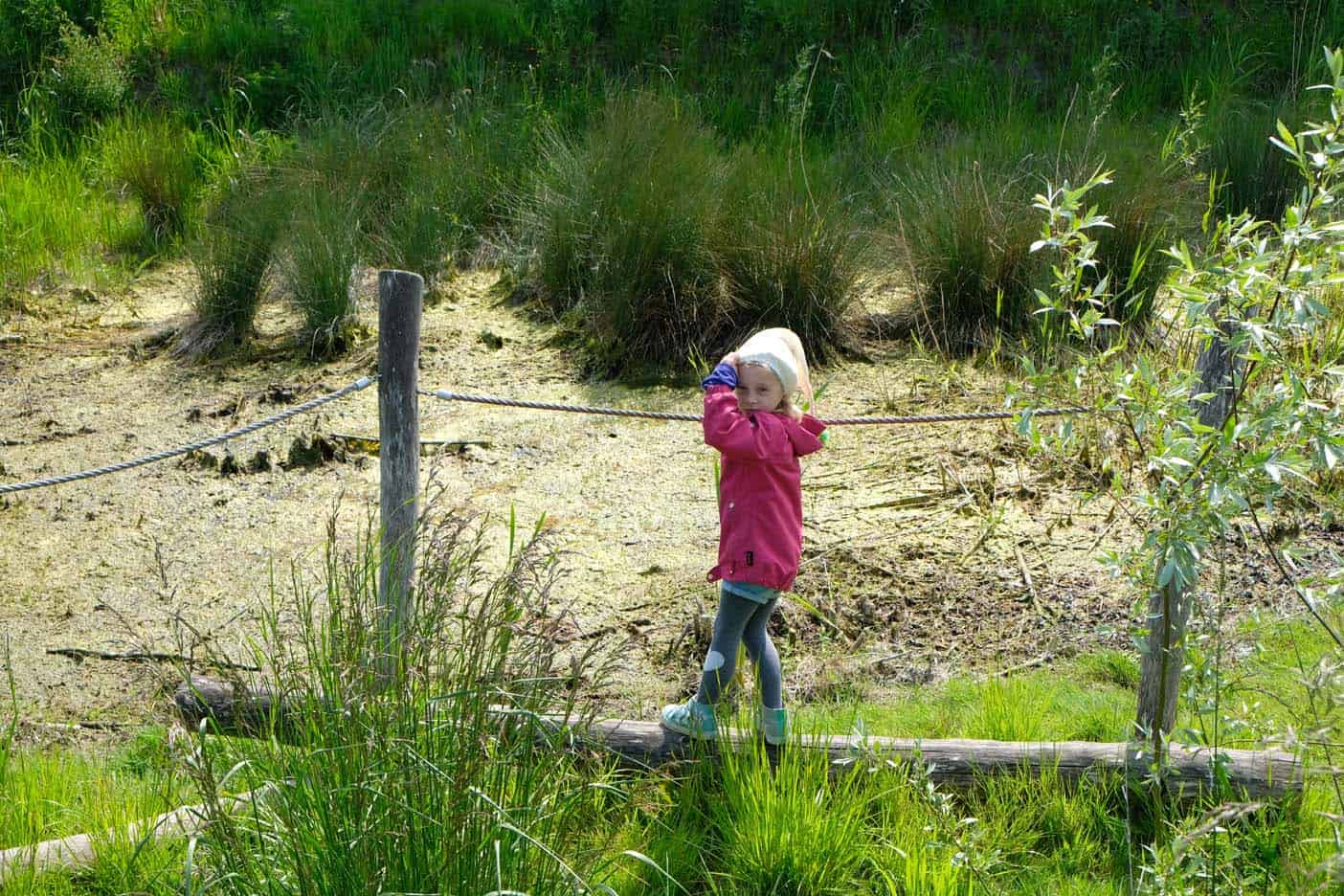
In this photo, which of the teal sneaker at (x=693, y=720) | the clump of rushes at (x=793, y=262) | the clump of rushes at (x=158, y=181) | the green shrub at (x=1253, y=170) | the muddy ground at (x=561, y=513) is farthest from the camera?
the clump of rushes at (x=158, y=181)

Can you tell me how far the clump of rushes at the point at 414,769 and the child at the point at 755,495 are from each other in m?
0.73

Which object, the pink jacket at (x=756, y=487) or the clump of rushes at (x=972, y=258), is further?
the clump of rushes at (x=972, y=258)

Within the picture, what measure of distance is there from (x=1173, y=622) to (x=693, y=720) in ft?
3.97

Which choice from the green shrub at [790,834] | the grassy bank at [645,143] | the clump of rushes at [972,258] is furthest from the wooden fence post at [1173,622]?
the clump of rushes at [972,258]

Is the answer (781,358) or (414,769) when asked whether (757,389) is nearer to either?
(781,358)

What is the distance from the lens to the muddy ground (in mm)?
4582

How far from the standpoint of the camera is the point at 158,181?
9.24 m

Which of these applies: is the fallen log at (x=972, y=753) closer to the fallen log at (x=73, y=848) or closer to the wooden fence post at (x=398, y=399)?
the fallen log at (x=73, y=848)

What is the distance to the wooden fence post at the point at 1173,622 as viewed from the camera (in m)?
2.98

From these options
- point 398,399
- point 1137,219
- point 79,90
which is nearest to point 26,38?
point 79,90

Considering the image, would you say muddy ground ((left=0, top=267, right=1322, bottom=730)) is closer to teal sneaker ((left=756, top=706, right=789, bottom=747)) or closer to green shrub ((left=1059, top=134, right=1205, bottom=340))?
teal sneaker ((left=756, top=706, right=789, bottom=747))

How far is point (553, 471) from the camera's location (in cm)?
606

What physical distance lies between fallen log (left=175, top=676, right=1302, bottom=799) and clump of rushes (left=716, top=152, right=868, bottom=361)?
353cm

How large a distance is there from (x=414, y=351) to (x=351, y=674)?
1248 mm
